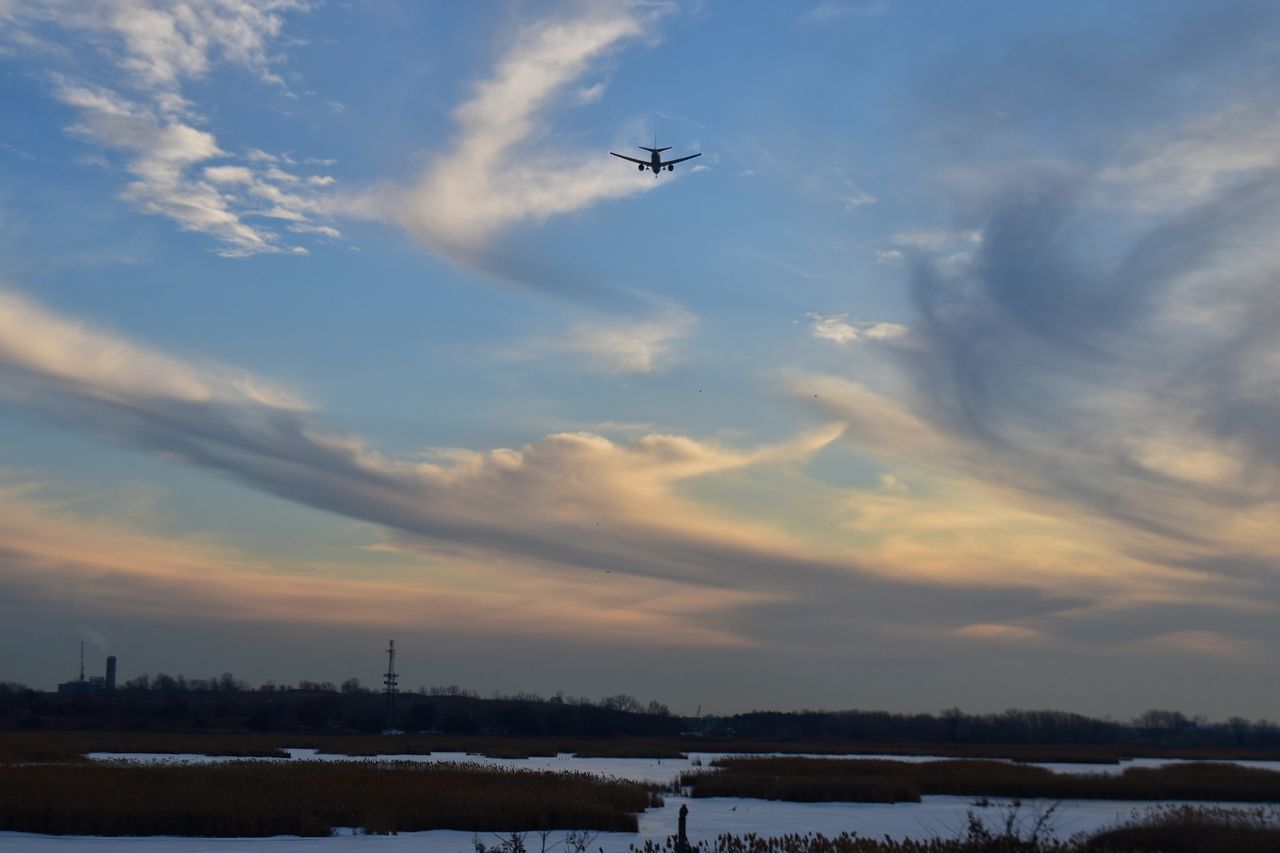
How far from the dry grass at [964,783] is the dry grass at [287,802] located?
7743mm

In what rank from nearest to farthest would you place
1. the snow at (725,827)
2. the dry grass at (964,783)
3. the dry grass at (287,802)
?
the snow at (725,827), the dry grass at (287,802), the dry grass at (964,783)

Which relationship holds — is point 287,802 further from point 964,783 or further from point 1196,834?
point 964,783

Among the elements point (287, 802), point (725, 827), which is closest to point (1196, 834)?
point (725, 827)

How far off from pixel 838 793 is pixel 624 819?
15619 mm

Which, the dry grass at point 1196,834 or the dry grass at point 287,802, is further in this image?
→ the dry grass at point 287,802

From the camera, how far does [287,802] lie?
31.6 metres

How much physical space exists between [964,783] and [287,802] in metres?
33.1

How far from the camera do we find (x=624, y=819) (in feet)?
108

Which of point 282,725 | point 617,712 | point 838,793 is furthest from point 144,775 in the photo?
point 617,712

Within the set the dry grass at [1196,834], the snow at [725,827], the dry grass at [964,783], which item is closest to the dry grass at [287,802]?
the snow at [725,827]

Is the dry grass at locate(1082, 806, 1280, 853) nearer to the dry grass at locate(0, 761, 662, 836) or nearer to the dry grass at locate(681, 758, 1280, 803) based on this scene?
the dry grass at locate(0, 761, 662, 836)

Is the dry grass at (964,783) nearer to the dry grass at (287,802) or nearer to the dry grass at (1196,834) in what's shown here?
the dry grass at (287,802)

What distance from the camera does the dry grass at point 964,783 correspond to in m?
45.9

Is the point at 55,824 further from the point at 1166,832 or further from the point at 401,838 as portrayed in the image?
the point at 1166,832
